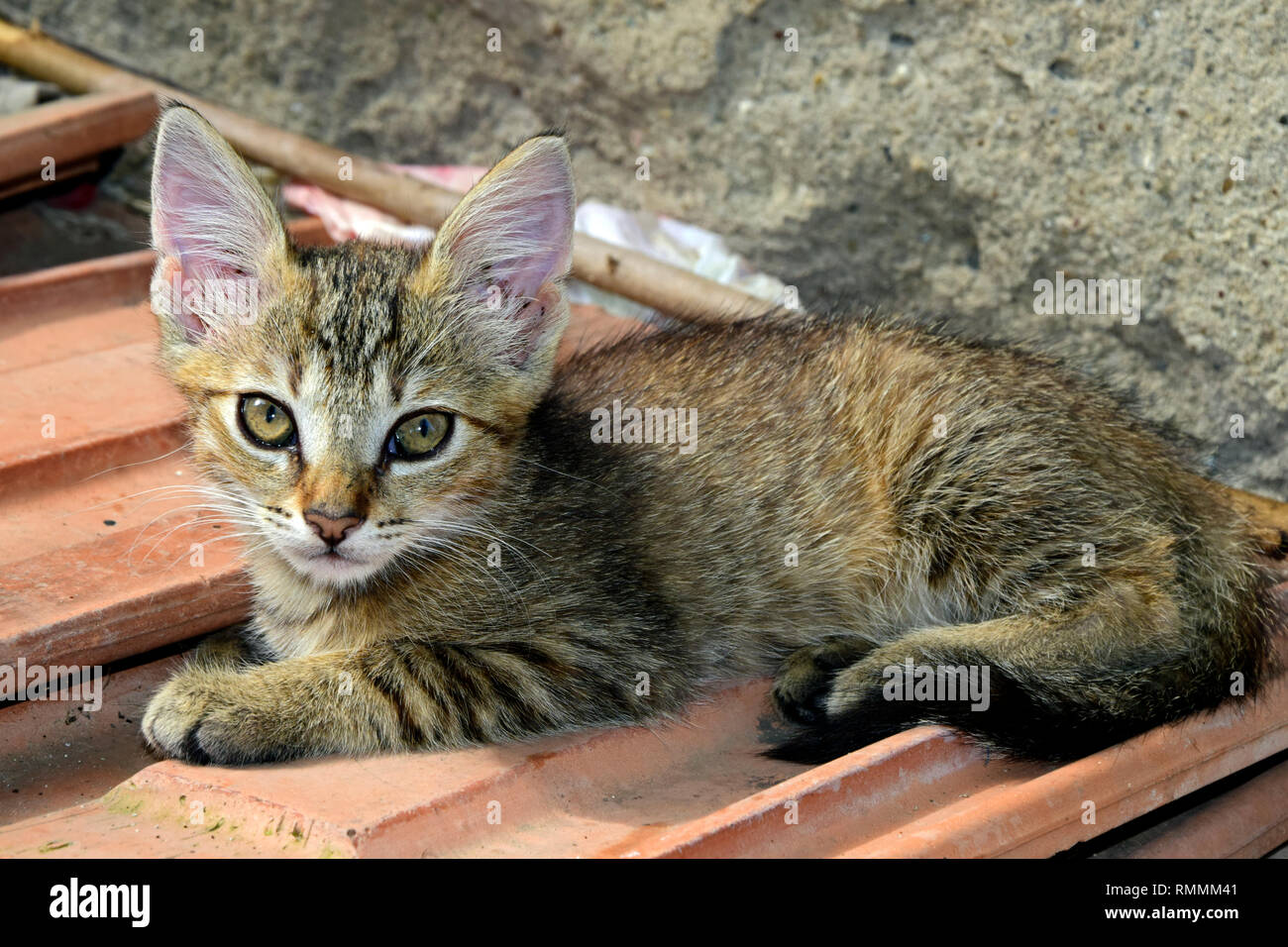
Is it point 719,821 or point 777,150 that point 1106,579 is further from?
point 777,150

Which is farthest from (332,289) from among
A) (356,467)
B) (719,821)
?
(719,821)

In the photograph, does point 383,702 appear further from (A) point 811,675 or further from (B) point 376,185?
(B) point 376,185

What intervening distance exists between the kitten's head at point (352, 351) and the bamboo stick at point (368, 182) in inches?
41.6

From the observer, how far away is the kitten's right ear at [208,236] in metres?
3.11

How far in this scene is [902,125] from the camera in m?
4.65

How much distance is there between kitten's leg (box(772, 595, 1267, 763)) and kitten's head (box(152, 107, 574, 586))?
987mm

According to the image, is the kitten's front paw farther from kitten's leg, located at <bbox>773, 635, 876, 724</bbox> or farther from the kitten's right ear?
kitten's leg, located at <bbox>773, 635, 876, 724</bbox>

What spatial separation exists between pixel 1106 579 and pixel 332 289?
1.99m

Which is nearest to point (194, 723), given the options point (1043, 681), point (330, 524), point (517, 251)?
point (330, 524)

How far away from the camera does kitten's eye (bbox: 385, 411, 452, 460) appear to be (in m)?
3.05

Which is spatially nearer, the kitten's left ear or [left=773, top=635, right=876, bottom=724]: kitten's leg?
the kitten's left ear

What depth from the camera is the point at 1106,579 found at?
3.44 m

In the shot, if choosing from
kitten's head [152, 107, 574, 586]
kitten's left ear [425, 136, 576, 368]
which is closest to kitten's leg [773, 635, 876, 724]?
kitten's head [152, 107, 574, 586]
